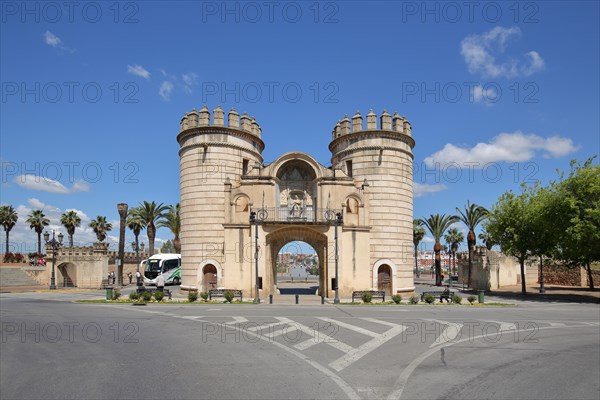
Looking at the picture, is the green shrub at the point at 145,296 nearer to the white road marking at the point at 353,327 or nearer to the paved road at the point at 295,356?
the paved road at the point at 295,356

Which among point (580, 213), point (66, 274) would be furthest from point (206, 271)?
point (580, 213)

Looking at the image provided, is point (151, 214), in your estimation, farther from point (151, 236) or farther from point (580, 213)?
point (580, 213)

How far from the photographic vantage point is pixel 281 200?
3444cm

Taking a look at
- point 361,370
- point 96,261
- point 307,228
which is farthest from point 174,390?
point 96,261

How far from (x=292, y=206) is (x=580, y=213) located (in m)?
20.2

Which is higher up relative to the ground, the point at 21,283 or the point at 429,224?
the point at 429,224

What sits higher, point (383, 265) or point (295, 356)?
point (383, 265)

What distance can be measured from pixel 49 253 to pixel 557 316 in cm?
4189

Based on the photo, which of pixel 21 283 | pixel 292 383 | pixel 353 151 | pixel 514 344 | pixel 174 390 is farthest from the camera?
pixel 21 283

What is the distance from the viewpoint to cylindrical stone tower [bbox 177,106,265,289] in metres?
32.9

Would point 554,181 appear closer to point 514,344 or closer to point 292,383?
point 514,344

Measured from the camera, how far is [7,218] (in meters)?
70.3

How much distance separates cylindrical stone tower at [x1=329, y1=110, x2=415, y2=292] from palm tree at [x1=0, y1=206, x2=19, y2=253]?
6097 cm

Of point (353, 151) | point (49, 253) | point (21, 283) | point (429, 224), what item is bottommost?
point (21, 283)
